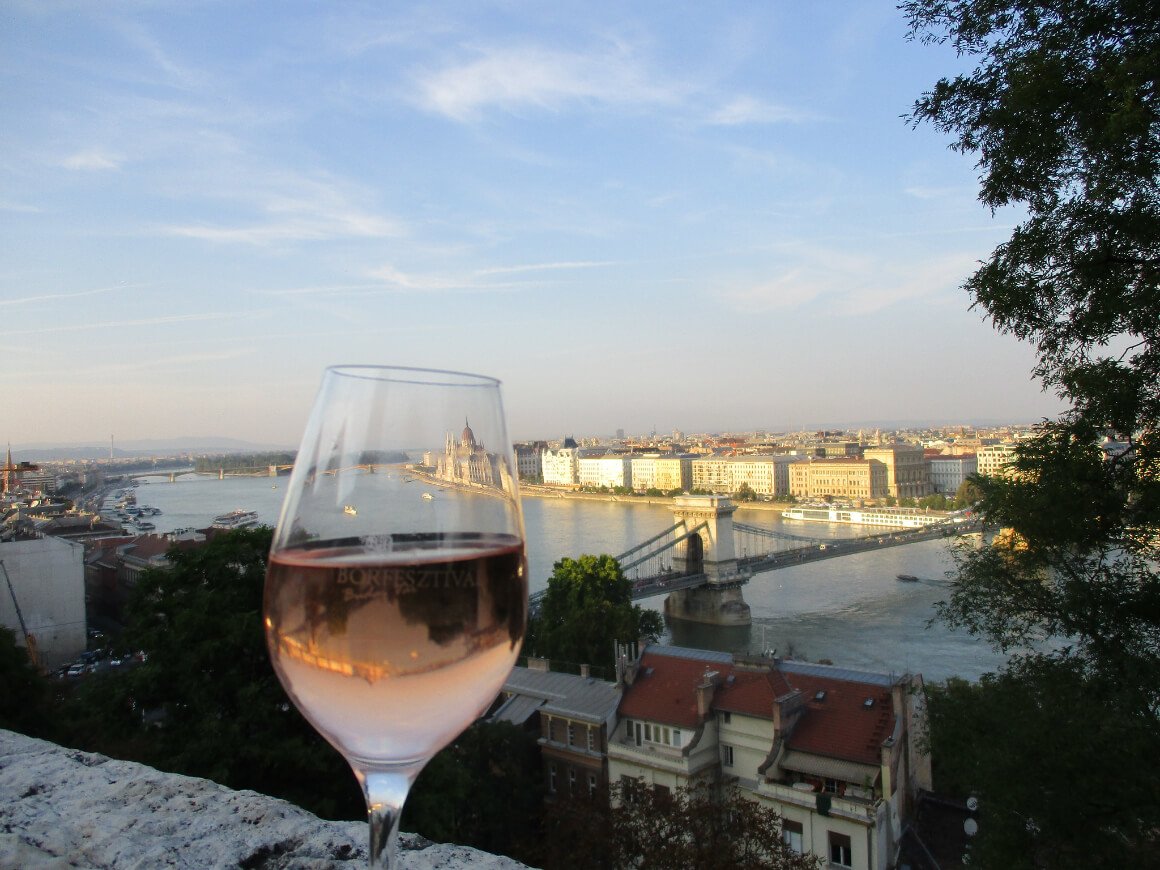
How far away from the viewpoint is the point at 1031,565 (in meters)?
3.70

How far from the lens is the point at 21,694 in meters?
6.59

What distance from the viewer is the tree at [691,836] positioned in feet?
16.3

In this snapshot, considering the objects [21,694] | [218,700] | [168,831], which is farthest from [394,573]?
[21,694]

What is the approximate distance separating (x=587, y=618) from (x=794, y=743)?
6951 mm

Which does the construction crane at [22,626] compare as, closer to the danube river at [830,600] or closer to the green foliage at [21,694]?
the danube river at [830,600]

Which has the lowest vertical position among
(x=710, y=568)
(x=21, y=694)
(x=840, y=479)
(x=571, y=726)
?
(x=710, y=568)

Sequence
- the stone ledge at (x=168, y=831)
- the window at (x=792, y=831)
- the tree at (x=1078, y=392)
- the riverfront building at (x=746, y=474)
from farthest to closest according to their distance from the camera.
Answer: the riverfront building at (x=746, y=474) < the window at (x=792, y=831) < the tree at (x=1078, y=392) < the stone ledge at (x=168, y=831)

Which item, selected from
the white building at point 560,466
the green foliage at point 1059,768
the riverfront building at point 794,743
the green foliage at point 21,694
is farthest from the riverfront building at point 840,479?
the green foliage at point 1059,768

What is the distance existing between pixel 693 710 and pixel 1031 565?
5.06 m

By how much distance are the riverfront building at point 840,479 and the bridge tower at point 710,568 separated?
26.8 metres

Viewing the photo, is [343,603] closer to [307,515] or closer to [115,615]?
[307,515]

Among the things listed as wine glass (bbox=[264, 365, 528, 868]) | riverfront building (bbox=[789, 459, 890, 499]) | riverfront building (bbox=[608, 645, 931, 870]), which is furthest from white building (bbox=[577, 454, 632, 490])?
wine glass (bbox=[264, 365, 528, 868])

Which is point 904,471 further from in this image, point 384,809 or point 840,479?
point 384,809

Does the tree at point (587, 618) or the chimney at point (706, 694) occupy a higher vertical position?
the chimney at point (706, 694)
